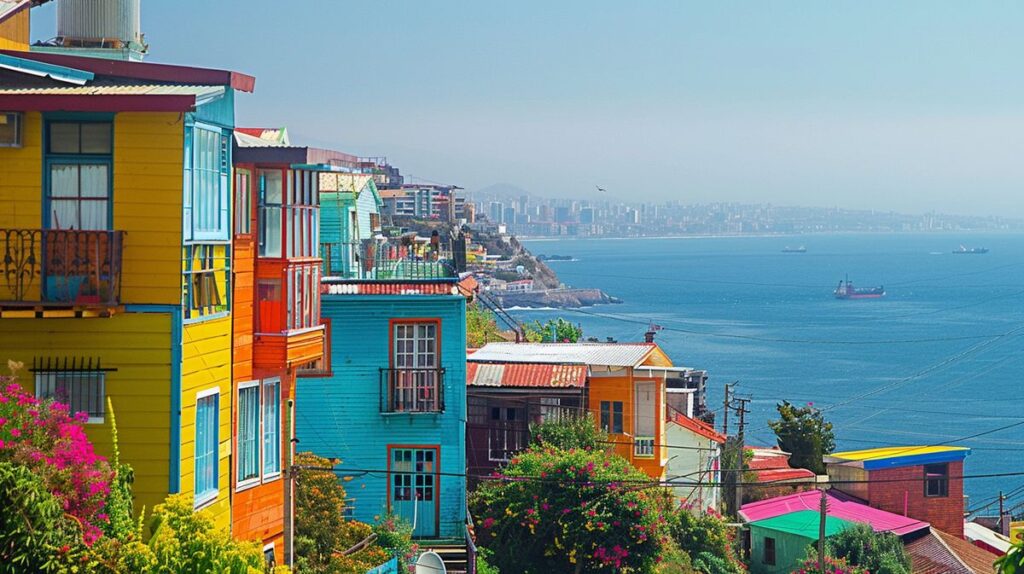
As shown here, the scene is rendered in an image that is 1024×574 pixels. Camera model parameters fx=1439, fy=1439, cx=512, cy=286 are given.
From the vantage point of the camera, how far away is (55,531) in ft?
39.3

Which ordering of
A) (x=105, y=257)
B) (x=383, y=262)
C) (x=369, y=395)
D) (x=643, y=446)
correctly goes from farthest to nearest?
(x=643, y=446) < (x=383, y=262) < (x=369, y=395) < (x=105, y=257)

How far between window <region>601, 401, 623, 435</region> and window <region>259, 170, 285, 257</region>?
1796 cm

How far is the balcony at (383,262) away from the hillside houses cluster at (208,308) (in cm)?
12

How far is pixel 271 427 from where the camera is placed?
57.2 feet

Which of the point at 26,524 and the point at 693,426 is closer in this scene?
the point at 26,524

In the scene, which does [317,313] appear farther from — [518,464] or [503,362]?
[503,362]

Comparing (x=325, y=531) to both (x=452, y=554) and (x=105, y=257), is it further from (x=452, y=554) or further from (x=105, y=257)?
(x=105, y=257)

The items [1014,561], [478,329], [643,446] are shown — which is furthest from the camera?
[478,329]

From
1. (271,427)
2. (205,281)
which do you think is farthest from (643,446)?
(205,281)

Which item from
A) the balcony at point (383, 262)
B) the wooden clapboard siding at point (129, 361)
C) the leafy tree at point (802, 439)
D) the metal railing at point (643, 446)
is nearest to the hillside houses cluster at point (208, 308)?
the wooden clapboard siding at point (129, 361)

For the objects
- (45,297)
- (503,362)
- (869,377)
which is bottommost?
(869,377)

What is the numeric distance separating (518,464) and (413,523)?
4510mm

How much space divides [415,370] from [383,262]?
3.00 metres

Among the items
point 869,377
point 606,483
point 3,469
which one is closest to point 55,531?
point 3,469
